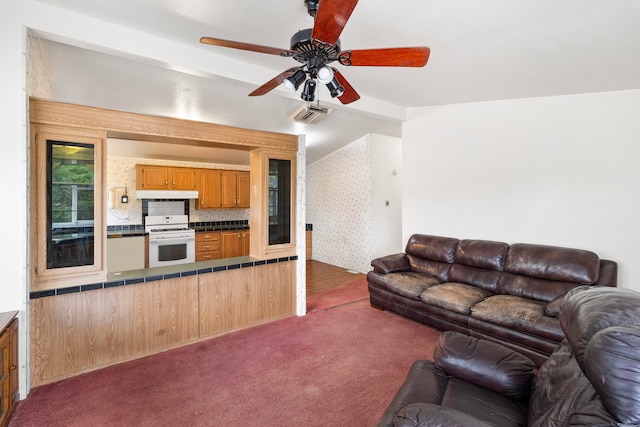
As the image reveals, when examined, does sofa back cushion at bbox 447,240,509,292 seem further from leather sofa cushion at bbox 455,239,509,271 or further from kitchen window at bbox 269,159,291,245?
kitchen window at bbox 269,159,291,245

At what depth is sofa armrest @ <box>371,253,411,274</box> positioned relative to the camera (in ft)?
12.6

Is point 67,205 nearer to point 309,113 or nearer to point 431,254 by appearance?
point 309,113

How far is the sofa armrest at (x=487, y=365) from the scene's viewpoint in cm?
148

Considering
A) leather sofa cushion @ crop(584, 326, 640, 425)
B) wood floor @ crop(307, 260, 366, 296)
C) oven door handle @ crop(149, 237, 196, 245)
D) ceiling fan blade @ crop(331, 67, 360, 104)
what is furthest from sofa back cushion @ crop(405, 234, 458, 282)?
oven door handle @ crop(149, 237, 196, 245)

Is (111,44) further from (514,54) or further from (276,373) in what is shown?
(514,54)

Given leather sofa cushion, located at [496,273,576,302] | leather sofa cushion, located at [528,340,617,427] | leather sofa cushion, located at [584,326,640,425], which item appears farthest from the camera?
leather sofa cushion, located at [496,273,576,302]

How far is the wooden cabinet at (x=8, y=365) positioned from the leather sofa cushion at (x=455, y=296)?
3.33m

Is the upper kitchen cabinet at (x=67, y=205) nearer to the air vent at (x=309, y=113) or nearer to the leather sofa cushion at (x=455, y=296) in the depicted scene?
the air vent at (x=309, y=113)

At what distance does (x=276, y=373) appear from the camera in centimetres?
243

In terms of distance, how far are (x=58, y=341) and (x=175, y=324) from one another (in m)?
0.85

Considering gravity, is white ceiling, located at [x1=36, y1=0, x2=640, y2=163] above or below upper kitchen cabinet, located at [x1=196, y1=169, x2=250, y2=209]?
above

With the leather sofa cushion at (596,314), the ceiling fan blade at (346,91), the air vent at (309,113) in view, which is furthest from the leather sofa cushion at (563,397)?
the air vent at (309,113)

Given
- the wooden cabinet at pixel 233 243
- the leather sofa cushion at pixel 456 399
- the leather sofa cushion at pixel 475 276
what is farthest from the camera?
the wooden cabinet at pixel 233 243

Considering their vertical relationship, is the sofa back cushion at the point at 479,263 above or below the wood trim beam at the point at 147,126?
below
